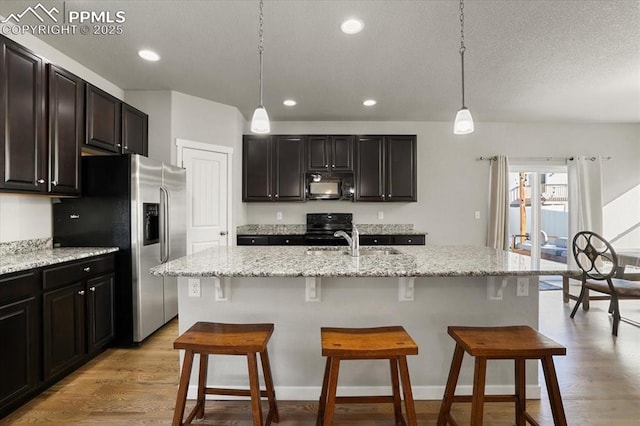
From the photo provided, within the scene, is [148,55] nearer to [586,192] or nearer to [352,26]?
[352,26]

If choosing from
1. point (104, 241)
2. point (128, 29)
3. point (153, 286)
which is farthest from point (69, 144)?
point (153, 286)

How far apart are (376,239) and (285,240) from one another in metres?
1.21

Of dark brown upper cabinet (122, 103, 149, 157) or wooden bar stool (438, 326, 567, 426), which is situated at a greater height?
dark brown upper cabinet (122, 103, 149, 157)

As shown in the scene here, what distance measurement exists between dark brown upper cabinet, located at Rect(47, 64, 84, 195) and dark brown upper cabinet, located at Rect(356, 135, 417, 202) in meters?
3.17

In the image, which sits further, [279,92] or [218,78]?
[279,92]

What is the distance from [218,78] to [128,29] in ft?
3.19

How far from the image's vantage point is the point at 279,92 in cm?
376

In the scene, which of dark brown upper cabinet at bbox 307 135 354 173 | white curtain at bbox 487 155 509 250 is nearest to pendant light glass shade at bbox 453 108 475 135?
dark brown upper cabinet at bbox 307 135 354 173

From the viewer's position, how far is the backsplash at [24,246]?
2.40 m

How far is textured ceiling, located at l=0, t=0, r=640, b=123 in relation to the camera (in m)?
2.25

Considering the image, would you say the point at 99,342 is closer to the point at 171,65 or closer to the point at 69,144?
the point at 69,144

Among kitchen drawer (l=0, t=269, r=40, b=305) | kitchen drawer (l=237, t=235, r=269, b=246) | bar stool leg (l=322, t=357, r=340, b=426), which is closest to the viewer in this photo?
bar stool leg (l=322, t=357, r=340, b=426)

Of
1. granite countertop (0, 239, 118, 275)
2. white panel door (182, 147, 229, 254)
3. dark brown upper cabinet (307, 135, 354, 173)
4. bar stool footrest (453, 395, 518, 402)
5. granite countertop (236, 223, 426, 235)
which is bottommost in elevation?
bar stool footrest (453, 395, 518, 402)

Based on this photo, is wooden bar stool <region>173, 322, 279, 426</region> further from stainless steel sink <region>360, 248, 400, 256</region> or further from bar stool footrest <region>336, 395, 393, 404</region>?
stainless steel sink <region>360, 248, 400, 256</region>
